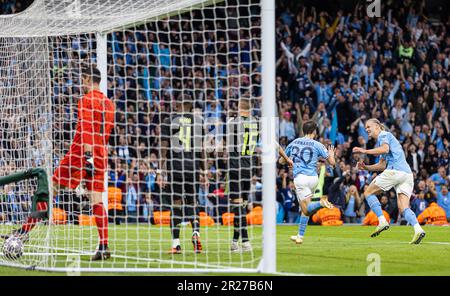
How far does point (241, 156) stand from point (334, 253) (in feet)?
6.06

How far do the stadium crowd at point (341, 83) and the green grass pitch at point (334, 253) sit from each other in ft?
14.2

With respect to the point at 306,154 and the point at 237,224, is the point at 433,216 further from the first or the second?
the point at 237,224

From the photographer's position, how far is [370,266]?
34.4 ft

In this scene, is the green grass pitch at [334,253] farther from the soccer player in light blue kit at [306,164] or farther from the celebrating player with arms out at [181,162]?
the soccer player in light blue kit at [306,164]

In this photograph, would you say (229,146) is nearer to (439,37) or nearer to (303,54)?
(303,54)

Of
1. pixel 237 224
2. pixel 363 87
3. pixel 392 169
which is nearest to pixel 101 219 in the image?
pixel 237 224

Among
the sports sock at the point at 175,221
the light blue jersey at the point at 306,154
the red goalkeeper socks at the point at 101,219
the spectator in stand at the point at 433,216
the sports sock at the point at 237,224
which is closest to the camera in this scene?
the red goalkeeper socks at the point at 101,219

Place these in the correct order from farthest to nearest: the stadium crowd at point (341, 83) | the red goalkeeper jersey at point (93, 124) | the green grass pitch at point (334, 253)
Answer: the stadium crowd at point (341, 83), the red goalkeeper jersey at point (93, 124), the green grass pitch at point (334, 253)

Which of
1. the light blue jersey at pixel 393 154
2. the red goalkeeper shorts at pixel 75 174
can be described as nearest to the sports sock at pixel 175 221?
the red goalkeeper shorts at pixel 75 174

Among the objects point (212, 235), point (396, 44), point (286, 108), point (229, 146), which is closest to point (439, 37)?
point (396, 44)

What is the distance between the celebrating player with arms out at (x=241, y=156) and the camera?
481 inches

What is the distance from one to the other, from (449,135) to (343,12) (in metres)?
5.67

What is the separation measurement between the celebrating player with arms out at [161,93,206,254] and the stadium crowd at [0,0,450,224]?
739cm

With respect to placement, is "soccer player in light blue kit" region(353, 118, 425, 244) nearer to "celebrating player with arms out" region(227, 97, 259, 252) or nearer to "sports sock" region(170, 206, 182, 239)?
"celebrating player with arms out" region(227, 97, 259, 252)
